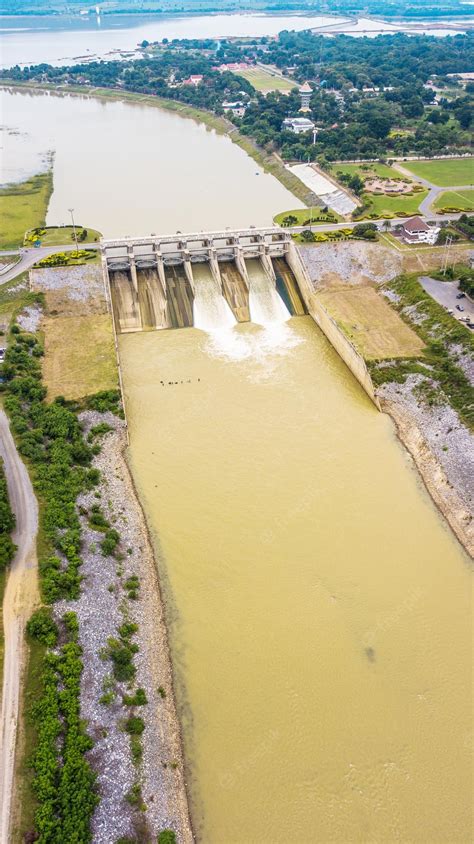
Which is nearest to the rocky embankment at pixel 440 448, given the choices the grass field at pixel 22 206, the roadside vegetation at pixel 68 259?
the roadside vegetation at pixel 68 259

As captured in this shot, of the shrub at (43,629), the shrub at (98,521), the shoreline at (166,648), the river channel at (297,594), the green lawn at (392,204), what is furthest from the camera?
the green lawn at (392,204)

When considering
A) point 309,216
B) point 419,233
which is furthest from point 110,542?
point 309,216

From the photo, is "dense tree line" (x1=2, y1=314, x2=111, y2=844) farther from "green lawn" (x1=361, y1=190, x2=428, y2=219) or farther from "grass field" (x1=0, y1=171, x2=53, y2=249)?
"green lawn" (x1=361, y1=190, x2=428, y2=219)

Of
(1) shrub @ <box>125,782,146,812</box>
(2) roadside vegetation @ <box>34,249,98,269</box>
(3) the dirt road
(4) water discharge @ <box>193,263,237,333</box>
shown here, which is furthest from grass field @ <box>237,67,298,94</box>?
(1) shrub @ <box>125,782,146,812</box>

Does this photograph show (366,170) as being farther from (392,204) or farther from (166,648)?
(166,648)

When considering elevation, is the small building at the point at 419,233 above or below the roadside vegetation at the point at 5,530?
above

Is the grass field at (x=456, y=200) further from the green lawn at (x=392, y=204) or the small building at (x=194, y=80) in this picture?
the small building at (x=194, y=80)
